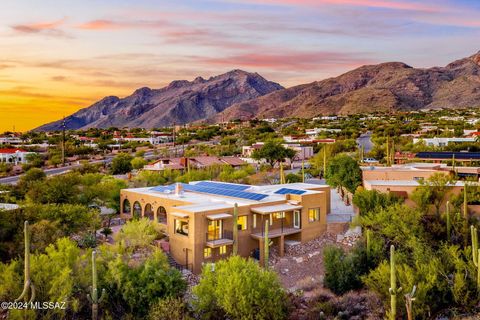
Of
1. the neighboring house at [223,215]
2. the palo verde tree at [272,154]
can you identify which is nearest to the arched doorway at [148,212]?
the neighboring house at [223,215]

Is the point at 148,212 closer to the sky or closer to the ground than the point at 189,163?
closer to the ground

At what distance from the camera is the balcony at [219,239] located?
23.0m

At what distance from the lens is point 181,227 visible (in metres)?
24.0

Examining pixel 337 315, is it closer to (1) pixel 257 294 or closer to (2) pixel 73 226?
(1) pixel 257 294

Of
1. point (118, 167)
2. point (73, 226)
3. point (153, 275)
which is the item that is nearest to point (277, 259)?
point (153, 275)

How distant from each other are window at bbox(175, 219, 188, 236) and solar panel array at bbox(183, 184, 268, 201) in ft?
13.9

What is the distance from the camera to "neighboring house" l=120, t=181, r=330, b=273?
76.4 feet

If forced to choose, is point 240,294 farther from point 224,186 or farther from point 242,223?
point 224,186

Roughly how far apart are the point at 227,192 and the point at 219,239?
208 inches

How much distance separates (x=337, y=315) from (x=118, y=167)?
4132 cm

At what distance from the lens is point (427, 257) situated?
20125mm

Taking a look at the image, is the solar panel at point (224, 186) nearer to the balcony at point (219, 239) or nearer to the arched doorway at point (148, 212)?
the arched doorway at point (148, 212)

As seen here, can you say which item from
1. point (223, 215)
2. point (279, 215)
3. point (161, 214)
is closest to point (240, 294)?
point (223, 215)

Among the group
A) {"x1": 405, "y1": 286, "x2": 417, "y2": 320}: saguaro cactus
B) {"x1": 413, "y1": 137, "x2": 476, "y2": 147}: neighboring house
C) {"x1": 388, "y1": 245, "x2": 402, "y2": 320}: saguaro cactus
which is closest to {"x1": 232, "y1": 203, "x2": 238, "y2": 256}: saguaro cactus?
{"x1": 388, "y1": 245, "x2": 402, "y2": 320}: saguaro cactus
